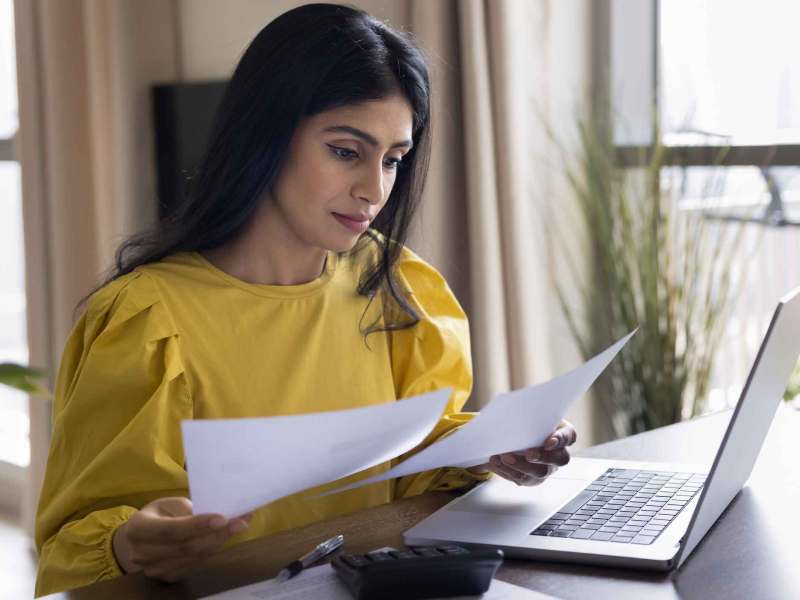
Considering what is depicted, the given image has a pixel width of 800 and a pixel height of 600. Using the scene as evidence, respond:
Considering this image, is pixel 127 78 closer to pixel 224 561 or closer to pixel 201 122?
pixel 201 122

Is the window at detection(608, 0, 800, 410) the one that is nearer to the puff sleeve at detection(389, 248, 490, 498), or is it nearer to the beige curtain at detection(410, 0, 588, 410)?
the beige curtain at detection(410, 0, 588, 410)

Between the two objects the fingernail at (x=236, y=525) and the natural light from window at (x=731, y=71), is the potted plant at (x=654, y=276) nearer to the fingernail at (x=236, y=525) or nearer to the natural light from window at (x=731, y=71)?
the natural light from window at (x=731, y=71)

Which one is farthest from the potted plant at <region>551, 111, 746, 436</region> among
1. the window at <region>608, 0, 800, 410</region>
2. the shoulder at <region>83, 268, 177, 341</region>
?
the shoulder at <region>83, 268, 177, 341</region>

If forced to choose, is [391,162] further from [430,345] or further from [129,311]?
[129,311]

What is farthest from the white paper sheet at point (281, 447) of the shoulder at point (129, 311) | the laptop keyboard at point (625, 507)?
the shoulder at point (129, 311)

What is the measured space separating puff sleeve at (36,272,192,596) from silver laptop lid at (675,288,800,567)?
0.58 m

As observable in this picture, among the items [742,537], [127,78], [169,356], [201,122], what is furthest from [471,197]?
[742,537]

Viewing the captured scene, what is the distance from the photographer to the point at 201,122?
10.8ft

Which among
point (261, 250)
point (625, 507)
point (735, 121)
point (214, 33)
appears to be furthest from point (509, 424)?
point (214, 33)

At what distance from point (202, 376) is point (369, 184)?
0.33 meters

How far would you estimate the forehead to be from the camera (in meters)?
1.52

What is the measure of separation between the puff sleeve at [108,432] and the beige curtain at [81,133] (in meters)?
2.01

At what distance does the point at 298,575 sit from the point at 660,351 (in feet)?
6.21

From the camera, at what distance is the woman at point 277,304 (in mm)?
1349
